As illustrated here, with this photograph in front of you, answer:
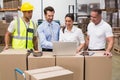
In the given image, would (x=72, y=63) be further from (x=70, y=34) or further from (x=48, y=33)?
(x=48, y=33)

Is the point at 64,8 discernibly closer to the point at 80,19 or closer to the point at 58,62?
the point at 80,19

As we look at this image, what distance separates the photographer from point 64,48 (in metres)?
2.84

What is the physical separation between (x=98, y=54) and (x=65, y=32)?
748 millimetres

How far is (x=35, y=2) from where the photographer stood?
38.5 ft

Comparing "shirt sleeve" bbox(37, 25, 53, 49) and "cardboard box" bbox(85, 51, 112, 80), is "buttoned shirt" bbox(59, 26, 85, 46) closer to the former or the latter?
"shirt sleeve" bbox(37, 25, 53, 49)

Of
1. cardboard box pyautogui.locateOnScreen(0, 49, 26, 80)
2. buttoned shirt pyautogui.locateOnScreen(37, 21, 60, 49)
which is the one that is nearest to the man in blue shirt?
buttoned shirt pyautogui.locateOnScreen(37, 21, 60, 49)

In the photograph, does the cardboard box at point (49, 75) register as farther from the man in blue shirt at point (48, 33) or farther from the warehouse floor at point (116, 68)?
the warehouse floor at point (116, 68)

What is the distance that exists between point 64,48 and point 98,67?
46cm

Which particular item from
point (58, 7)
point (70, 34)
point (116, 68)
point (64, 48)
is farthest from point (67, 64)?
point (58, 7)

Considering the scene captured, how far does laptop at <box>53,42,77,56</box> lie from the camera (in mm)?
2811

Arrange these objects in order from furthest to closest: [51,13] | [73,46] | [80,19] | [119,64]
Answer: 1. [80,19]
2. [119,64]
3. [51,13]
4. [73,46]

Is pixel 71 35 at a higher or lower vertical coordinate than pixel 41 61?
higher

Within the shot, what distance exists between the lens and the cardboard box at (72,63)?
2.86m

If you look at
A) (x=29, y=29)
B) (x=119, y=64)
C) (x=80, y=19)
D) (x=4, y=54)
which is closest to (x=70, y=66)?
(x=4, y=54)
